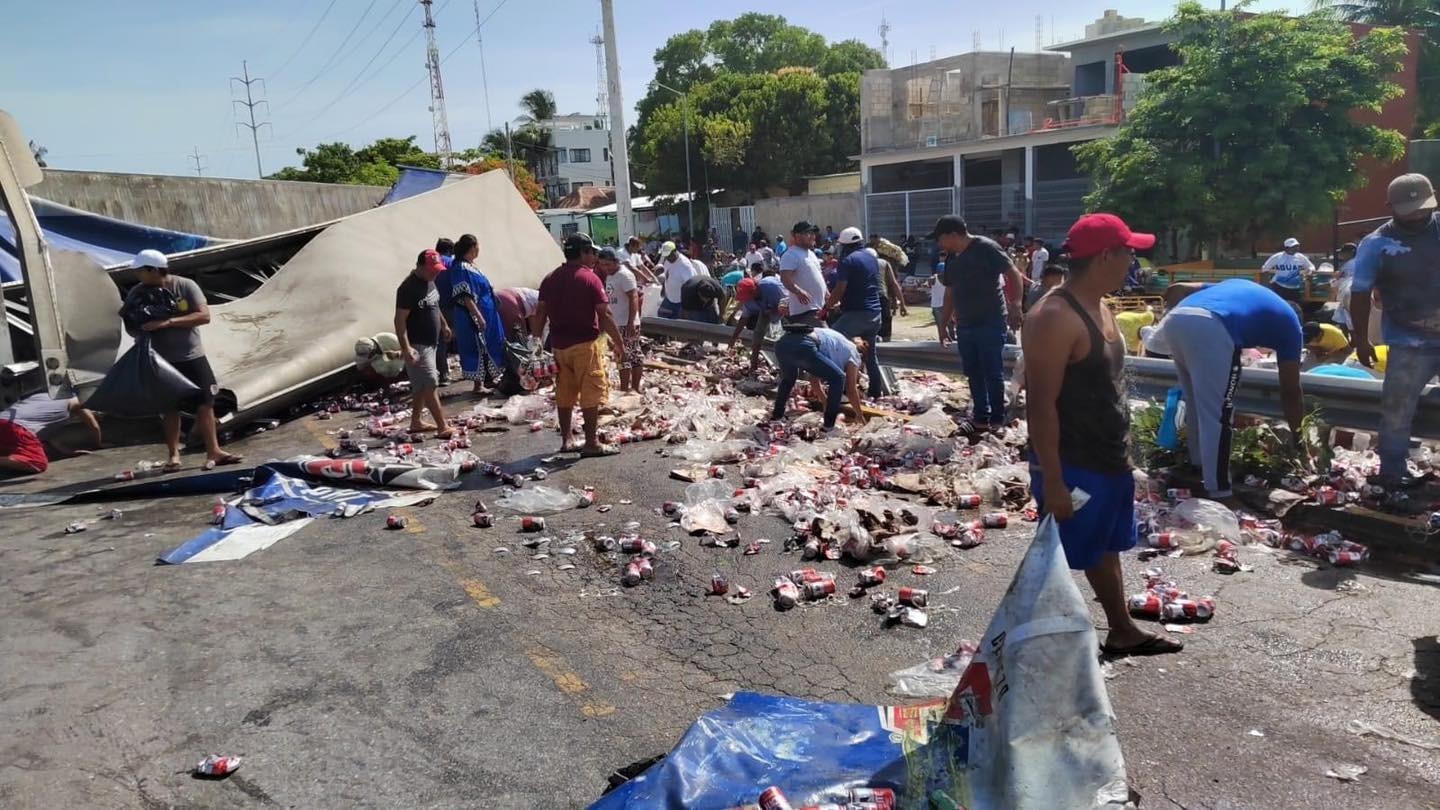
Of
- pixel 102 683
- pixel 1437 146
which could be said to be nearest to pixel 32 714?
pixel 102 683

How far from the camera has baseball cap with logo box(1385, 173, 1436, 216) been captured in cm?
529

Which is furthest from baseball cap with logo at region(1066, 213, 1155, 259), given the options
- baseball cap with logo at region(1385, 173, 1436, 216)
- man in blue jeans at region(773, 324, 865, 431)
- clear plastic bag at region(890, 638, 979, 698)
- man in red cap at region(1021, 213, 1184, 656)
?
man in blue jeans at region(773, 324, 865, 431)

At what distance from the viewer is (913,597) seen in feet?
14.5

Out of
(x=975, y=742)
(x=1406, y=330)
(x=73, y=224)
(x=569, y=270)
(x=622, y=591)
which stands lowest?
(x=622, y=591)

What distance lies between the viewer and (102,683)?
13.2 ft

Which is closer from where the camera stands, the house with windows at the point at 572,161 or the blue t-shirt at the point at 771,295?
the blue t-shirt at the point at 771,295

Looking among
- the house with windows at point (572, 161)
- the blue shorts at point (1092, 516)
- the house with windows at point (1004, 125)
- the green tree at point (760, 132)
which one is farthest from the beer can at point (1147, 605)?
the house with windows at point (572, 161)

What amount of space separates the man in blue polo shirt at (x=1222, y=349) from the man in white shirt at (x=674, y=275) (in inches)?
332

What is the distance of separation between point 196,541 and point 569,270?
3214 millimetres

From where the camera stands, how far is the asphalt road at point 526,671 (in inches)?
125

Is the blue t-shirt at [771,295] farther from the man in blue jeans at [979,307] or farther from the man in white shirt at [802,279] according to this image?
the man in blue jeans at [979,307]

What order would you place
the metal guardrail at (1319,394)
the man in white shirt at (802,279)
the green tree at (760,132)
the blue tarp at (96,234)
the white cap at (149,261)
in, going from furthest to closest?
the green tree at (760,132)
the blue tarp at (96,234)
the man in white shirt at (802,279)
the white cap at (149,261)
the metal guardrail at (1319,394)

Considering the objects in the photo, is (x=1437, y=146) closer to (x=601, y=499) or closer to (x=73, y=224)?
(x=601, y=499)

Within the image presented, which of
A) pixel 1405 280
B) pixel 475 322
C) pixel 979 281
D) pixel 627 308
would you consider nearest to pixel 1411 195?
pixel 1405 280
